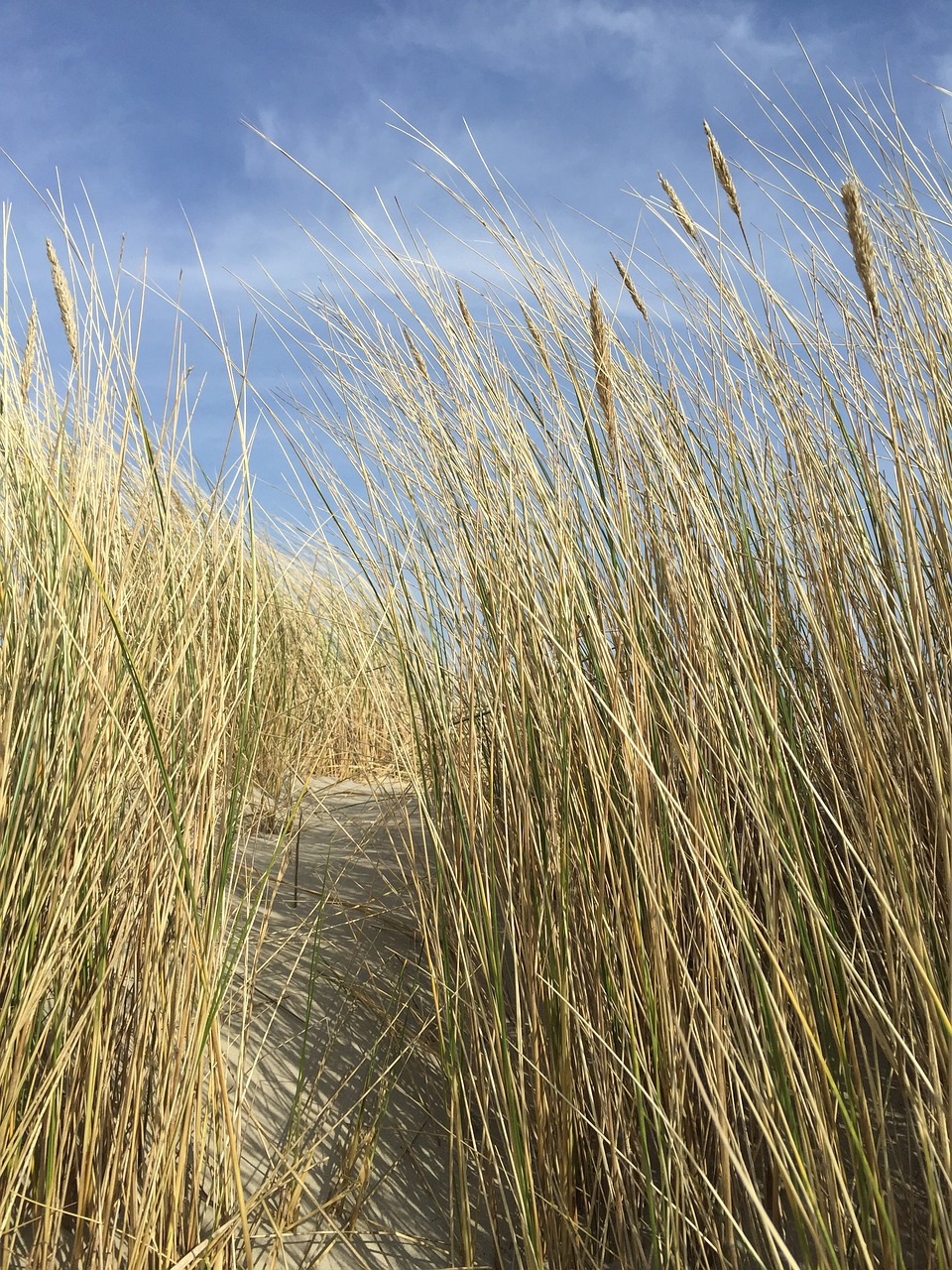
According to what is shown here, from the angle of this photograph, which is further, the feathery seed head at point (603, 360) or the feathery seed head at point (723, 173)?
the feathery seed head at point (723, 173)

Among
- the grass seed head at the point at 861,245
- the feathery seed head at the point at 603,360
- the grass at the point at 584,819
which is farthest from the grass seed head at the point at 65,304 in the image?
the grass seed head at the point at 861,245

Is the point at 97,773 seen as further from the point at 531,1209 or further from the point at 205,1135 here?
the point at 531,1209

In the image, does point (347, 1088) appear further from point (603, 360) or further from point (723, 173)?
point (723, 173)

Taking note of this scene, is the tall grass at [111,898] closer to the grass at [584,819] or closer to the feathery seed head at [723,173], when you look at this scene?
the grass at [584,819]

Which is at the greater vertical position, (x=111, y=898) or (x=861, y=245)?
(x=861, y=245)

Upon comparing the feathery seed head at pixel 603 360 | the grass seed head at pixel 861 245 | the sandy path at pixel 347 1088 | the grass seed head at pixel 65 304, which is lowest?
the sandy path at pixel 347 1088

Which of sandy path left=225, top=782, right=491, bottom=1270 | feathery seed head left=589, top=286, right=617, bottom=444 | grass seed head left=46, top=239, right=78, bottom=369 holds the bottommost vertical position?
sandy path left=225, top=782, right=491, bottom=1270

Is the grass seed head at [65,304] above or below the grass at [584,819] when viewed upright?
above

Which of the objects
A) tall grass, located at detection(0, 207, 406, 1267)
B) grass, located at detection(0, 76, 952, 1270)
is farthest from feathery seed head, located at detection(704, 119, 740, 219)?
tall grass, located at detection(0, 207, 406, 1267)

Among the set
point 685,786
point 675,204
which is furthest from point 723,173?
point 685,786

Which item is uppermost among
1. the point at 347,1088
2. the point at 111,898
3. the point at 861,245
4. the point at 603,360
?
the point at 861,245

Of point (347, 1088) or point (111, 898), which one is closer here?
point (111, 898)

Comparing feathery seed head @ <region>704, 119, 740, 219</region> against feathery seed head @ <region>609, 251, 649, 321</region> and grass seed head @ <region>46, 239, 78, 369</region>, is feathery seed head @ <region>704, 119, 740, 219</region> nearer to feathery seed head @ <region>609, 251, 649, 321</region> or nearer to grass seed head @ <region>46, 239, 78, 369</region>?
feathery seed head @ <region>609, 251, 649, 321</region>

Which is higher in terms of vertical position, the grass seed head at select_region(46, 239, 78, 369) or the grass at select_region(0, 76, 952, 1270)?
the grass seed head at select_region(46, 239, 78, 369)
